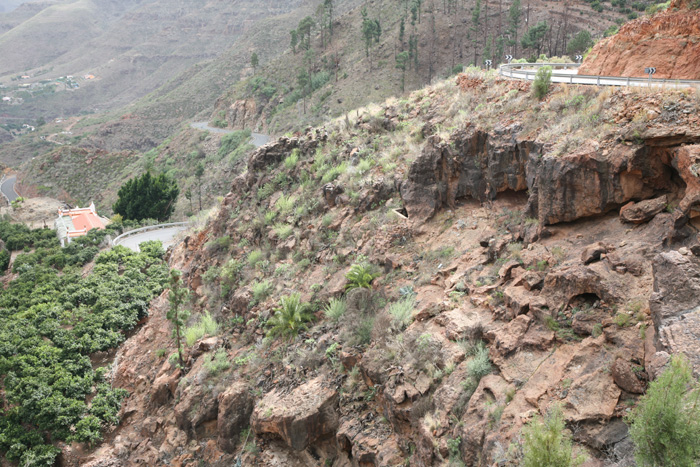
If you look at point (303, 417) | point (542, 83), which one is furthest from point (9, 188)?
point (542, 83)

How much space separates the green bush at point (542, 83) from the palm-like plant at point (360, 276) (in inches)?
256

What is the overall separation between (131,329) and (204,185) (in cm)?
3607

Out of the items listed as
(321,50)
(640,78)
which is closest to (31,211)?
(321,50)

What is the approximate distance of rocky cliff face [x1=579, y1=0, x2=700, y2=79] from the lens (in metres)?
10.7

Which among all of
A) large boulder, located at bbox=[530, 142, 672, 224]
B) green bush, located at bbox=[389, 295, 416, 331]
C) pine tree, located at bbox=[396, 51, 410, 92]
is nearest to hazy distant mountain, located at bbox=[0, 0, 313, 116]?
pine tree, located at bbox=[396, 51, 410, 92]

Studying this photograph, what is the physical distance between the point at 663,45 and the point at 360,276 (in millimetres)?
9431

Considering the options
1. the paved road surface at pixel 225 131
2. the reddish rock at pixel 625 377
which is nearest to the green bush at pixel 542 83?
the reddish rock at pixel 625 377

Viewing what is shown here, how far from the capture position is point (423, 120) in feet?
55.5

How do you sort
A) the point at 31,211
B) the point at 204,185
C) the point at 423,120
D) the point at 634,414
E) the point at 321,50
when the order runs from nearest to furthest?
the point at 634,414, the point at 423,120, the point at 204,185, the point at 31,211, the point at 321,50

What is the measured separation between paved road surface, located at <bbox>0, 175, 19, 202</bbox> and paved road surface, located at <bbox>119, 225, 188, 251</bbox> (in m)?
52.9

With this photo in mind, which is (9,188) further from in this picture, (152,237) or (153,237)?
(153,237)

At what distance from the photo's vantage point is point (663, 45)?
36.6 ft

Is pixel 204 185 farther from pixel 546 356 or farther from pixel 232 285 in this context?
pixel 546 356

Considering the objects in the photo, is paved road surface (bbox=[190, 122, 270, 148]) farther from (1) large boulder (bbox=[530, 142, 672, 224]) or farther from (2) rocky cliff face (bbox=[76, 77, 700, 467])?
(1) large boulder (bbox=[530, 142, 672, 224])
